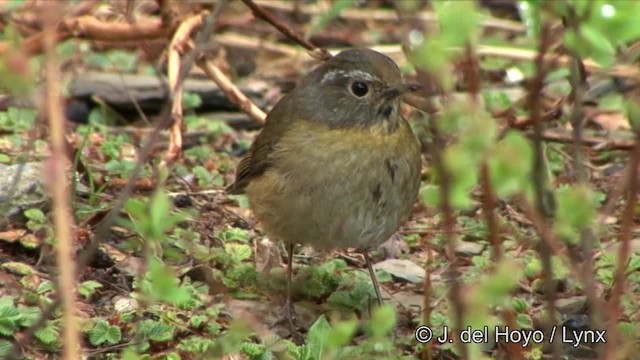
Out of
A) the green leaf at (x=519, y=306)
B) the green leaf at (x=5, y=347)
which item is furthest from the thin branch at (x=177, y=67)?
the green leaf at (x=519, y=306)

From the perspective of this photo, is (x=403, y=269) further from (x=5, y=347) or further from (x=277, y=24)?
(x=5, y=347)

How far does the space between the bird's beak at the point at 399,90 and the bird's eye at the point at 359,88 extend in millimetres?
100

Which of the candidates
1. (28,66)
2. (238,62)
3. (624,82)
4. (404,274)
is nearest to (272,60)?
(238,62)

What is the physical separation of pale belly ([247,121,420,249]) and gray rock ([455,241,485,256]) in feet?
2.54

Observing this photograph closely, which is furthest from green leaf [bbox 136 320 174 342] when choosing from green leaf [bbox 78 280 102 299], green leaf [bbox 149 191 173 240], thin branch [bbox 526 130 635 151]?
thin branch [bbox 526 130 635 151]

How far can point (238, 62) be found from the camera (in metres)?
8.92

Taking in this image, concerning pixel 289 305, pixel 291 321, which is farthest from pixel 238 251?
pixel 291 321

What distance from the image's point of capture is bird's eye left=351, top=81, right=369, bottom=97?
5641 mm

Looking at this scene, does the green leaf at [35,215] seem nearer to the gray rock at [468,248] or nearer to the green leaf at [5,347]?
the green leaf at [5,347]

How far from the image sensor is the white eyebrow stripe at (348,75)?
561cm

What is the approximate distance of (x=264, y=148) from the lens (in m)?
5.83

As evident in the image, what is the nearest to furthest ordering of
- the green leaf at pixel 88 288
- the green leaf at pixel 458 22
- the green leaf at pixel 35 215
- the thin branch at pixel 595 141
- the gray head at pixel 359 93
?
the green leaf at pixel 458 22, the green leaf at pixel 88 288, the gray head at pixel 359 93, the green leaf at pixel 35 215, the thin branch at pixel 595 141

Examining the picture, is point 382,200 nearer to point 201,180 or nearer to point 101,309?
point 101,309

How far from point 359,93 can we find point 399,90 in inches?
8.5
